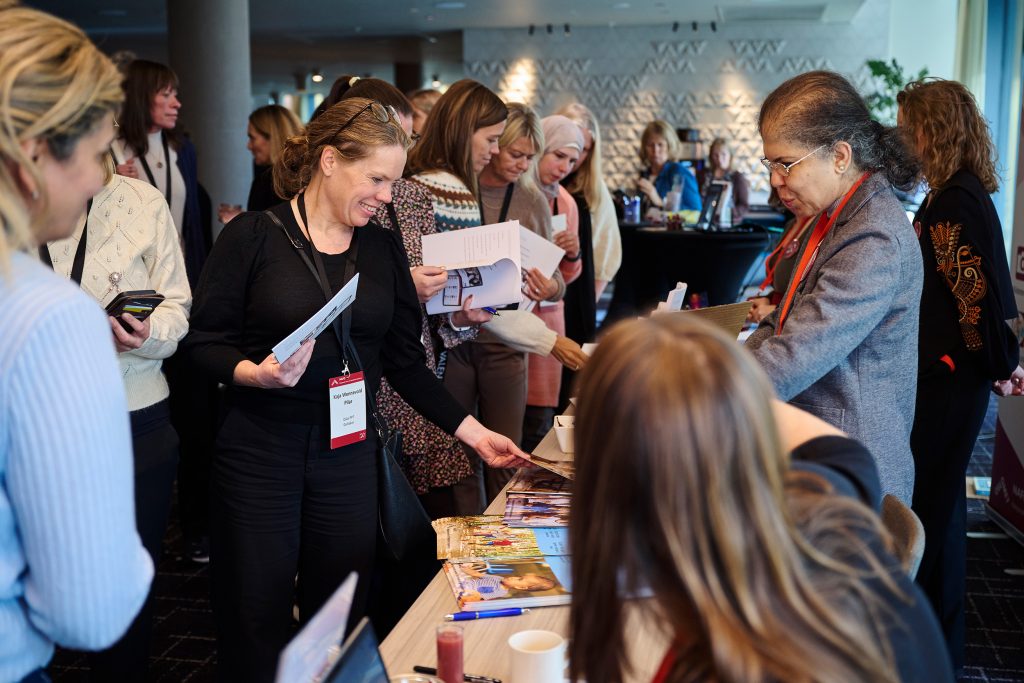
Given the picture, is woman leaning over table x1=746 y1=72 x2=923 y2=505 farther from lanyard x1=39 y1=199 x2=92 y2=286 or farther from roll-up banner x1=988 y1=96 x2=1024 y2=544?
roll-up banner x1=988 y1=96 x2=1024 y2=544

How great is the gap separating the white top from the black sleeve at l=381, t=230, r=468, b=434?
6.03 feet

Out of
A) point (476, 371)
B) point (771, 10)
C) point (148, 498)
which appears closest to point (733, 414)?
point (148, 498)

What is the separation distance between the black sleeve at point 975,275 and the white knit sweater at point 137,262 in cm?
210

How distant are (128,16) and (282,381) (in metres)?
14.1

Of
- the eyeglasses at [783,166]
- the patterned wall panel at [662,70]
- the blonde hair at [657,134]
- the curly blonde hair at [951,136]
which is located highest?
the patterned wall panel at [662,70]

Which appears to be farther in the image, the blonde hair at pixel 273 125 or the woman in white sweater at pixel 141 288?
the blonde hair at pixel 273 125

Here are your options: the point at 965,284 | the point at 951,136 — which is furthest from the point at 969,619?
the point at 951,136

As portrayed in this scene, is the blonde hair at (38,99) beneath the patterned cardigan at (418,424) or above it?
above

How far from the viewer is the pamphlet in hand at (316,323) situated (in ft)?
5.99

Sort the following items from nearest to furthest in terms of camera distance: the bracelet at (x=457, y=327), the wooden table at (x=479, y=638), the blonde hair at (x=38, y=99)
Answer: the blonde hair at (x=38, y=99)
the wooden table at (x=479, y=638)
the bracelet at (x=457, y=327)

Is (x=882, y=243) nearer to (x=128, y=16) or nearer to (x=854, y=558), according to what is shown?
(x=854, y=558)

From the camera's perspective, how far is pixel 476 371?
11.1 feet

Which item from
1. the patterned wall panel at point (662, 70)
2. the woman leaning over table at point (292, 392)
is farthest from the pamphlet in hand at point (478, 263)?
the patterned wall panel at point (662, 70)

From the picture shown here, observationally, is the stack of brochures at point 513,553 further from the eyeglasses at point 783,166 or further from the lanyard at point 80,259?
the lanyard at point 80,259
